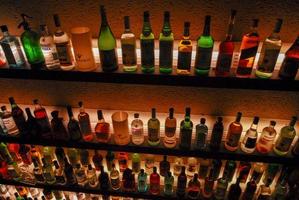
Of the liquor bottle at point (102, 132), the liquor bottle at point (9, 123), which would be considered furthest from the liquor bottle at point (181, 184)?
the liquor bottle at point (9, 123)

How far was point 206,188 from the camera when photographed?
1.85 m

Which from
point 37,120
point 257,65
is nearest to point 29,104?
point 37,120

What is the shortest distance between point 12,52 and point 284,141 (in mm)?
1520

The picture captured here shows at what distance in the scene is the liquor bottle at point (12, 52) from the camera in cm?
130

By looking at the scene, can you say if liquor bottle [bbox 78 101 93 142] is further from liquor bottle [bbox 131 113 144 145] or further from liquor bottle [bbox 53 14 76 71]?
liquor bottle [bbox 53 14 76 71]

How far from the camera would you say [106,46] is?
4.52ft

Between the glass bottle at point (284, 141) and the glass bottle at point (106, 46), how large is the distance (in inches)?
39.4

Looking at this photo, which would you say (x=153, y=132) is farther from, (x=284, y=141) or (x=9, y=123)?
(x=9, y=123)

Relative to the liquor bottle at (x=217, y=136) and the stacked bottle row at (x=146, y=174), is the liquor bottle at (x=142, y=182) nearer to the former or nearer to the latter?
the stacked bottle row at (x=146, y=174)

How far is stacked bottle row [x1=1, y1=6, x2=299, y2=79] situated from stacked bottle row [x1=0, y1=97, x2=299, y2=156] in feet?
1.03

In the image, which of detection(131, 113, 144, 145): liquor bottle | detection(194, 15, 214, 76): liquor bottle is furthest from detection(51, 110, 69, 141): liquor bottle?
detection(194, 15, 214, 76): liquor bottle

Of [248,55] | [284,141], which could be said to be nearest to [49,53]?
[248,55]

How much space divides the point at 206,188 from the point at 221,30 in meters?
1.11

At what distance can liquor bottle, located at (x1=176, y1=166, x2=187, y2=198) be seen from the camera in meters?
1.79
